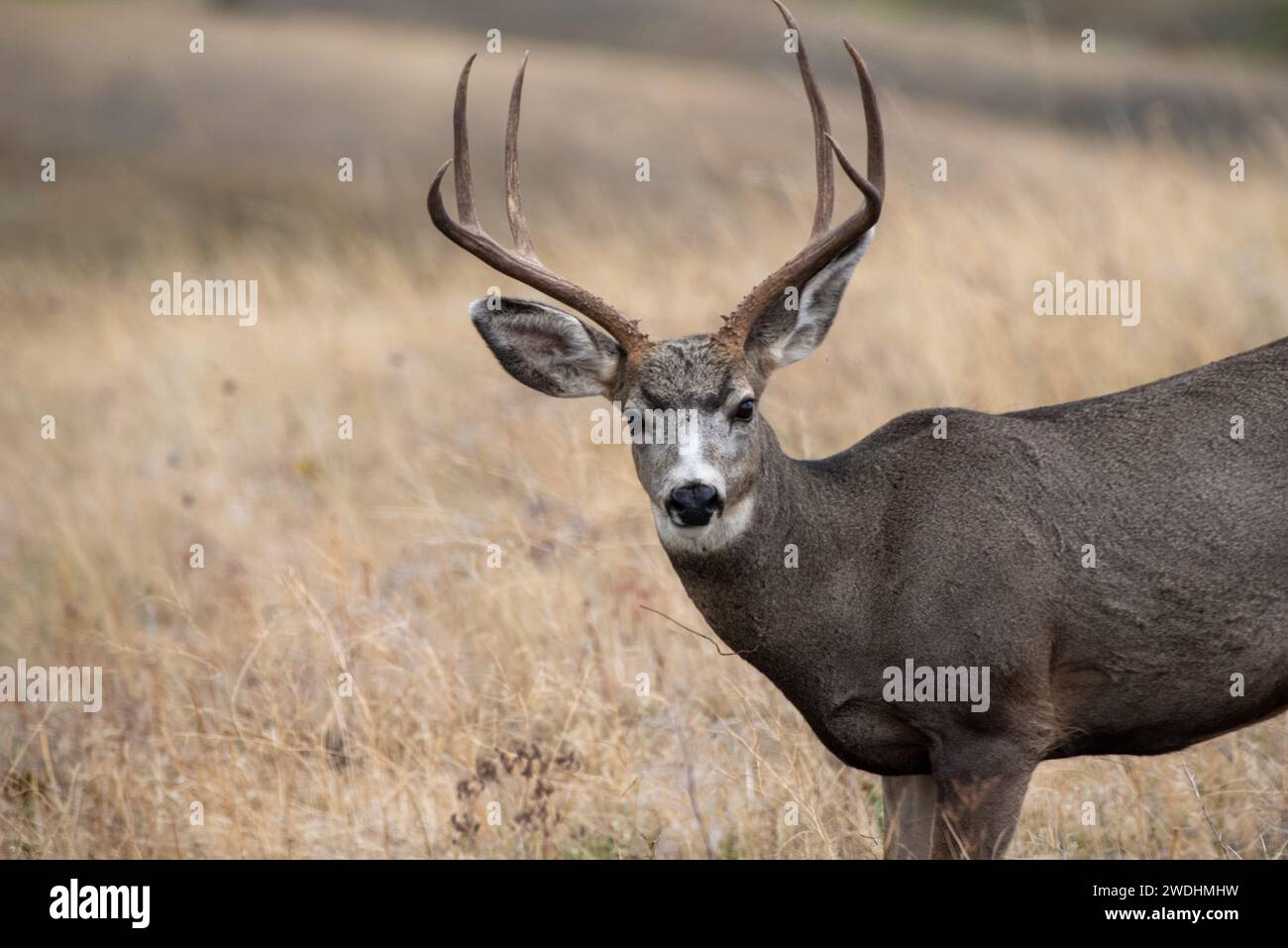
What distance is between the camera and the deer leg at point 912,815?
5629 millimetres

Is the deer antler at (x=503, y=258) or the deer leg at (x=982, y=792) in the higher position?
the deer antler at (x=503, y=258)

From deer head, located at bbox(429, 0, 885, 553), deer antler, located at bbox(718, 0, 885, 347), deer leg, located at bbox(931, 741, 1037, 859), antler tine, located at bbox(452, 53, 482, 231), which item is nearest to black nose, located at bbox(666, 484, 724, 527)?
deer head, located at bbox(429, 0, 885, 553)

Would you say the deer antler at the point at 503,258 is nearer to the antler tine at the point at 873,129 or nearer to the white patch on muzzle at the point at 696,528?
the white patch on muzzle at the point at 696,528

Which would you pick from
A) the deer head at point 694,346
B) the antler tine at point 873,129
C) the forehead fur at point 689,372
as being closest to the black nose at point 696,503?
the deer head at point 694,346

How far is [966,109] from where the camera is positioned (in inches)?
1093

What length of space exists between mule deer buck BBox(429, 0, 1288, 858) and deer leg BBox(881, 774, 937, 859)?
0.11 ft

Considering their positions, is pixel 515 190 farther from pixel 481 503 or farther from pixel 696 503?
pixel 481 503

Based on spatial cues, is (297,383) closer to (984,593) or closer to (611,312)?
(611,312)

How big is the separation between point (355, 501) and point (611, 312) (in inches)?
199

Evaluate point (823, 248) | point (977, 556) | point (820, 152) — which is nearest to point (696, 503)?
point (977, 556)

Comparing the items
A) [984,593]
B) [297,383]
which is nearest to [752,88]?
[297,383]

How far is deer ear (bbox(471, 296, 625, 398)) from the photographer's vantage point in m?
5.61

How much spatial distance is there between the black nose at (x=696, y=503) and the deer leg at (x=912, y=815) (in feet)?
4.33
